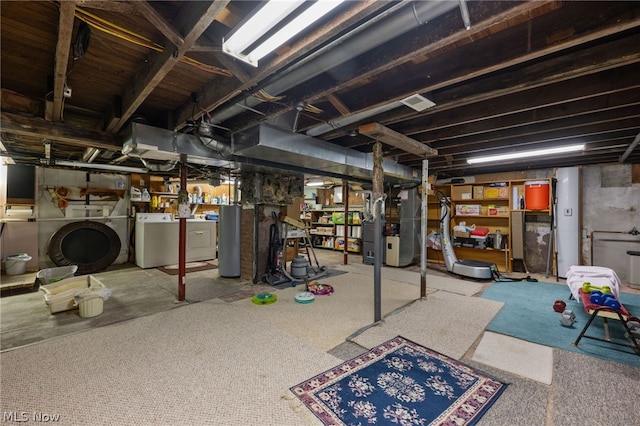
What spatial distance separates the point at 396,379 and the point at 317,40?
8.05 ft

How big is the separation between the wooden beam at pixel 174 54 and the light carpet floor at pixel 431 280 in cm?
474

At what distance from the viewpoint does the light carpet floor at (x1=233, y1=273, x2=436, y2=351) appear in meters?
2.86

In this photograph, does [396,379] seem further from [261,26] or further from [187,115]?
[187,115]

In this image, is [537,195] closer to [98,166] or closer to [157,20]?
[157,20]

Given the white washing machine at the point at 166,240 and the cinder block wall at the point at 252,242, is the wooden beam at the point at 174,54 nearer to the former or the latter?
the cinder block wall at the point at 252,242

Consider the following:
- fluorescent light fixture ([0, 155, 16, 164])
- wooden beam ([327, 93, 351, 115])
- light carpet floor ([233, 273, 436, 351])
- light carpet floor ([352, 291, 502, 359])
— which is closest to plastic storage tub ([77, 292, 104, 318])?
light carpet floor ([233, 273, 436, 351])

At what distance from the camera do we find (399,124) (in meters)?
3.62

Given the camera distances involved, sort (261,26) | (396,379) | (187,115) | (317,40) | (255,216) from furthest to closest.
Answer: (255,216) < (187,115) < (396,379) < (317,40) < (261,26)

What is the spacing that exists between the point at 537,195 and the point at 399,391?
5.74 m

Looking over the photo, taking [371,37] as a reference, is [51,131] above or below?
below

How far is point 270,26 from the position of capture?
1.37 metres

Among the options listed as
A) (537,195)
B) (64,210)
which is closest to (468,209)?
(537,195)

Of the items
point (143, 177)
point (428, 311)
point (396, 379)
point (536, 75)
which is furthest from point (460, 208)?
point (143, 177)

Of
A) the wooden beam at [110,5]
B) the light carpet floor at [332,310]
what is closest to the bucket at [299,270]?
the light carpet floor at [332,310]
